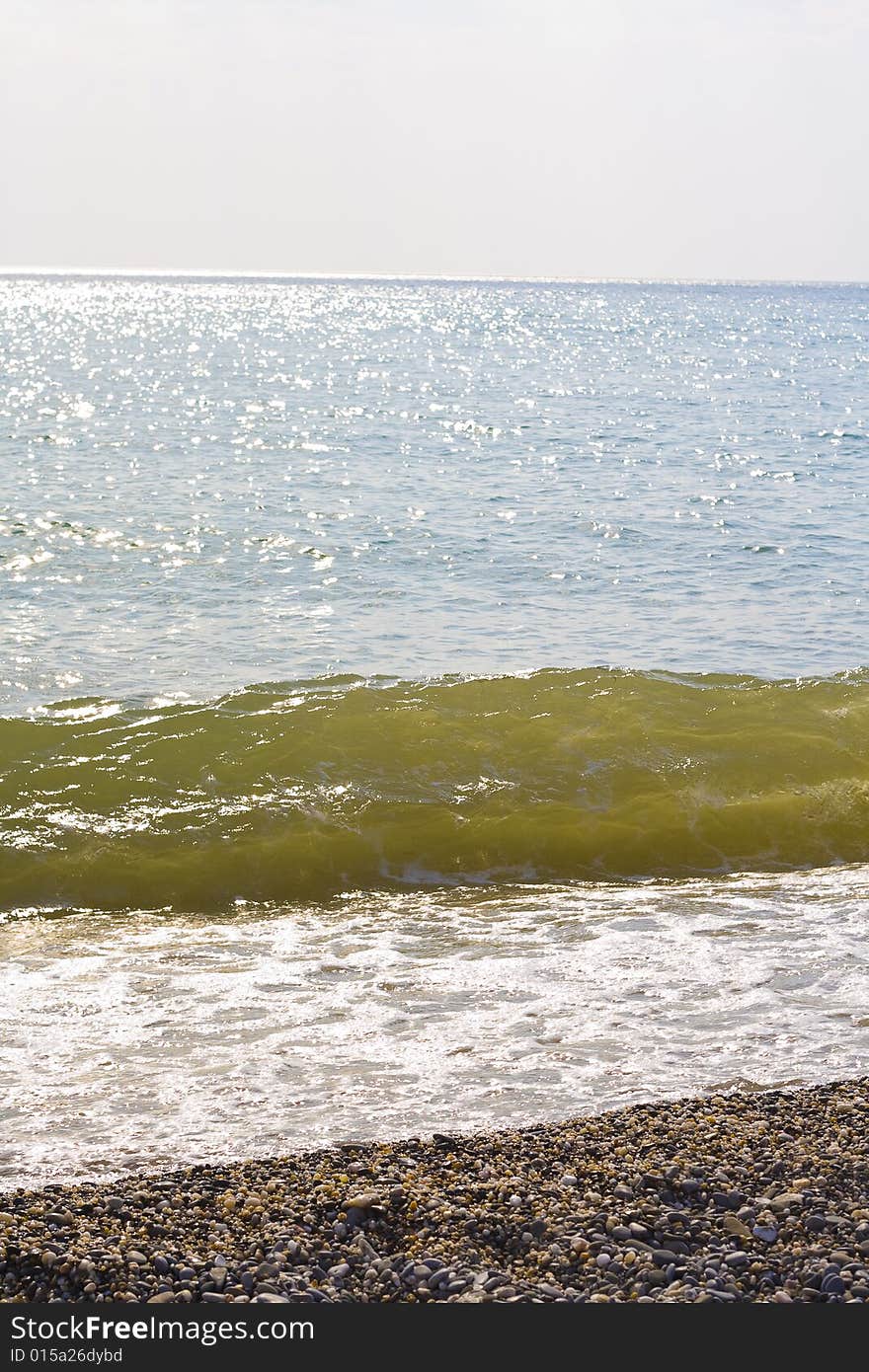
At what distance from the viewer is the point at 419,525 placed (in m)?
23.4

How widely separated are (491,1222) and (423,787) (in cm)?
672

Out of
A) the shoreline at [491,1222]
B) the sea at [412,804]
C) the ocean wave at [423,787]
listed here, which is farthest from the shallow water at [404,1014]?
the ocean wave at [423,787]

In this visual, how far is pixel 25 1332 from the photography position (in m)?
4.36

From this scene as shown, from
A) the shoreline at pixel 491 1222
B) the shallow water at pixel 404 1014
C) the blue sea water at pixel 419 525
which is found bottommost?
the shallow water at pixel 404 1014

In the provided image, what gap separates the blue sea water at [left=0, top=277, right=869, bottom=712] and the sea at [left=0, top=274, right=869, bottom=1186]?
12 cm

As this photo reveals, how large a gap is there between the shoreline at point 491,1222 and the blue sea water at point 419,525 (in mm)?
8777

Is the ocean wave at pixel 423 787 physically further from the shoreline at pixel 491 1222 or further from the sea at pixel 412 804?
the shoreline at pixel 491 1222

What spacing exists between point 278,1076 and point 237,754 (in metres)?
5.74

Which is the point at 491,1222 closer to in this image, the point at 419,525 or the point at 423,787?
the point at 423,787

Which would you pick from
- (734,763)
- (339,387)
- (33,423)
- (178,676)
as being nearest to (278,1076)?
(734,763)

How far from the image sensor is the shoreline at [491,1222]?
4574mm

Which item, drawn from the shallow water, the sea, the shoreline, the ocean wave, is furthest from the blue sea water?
the shoreline

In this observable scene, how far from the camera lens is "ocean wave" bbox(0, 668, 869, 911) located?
33.4 feet

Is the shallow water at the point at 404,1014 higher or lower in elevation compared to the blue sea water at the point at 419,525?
lower
